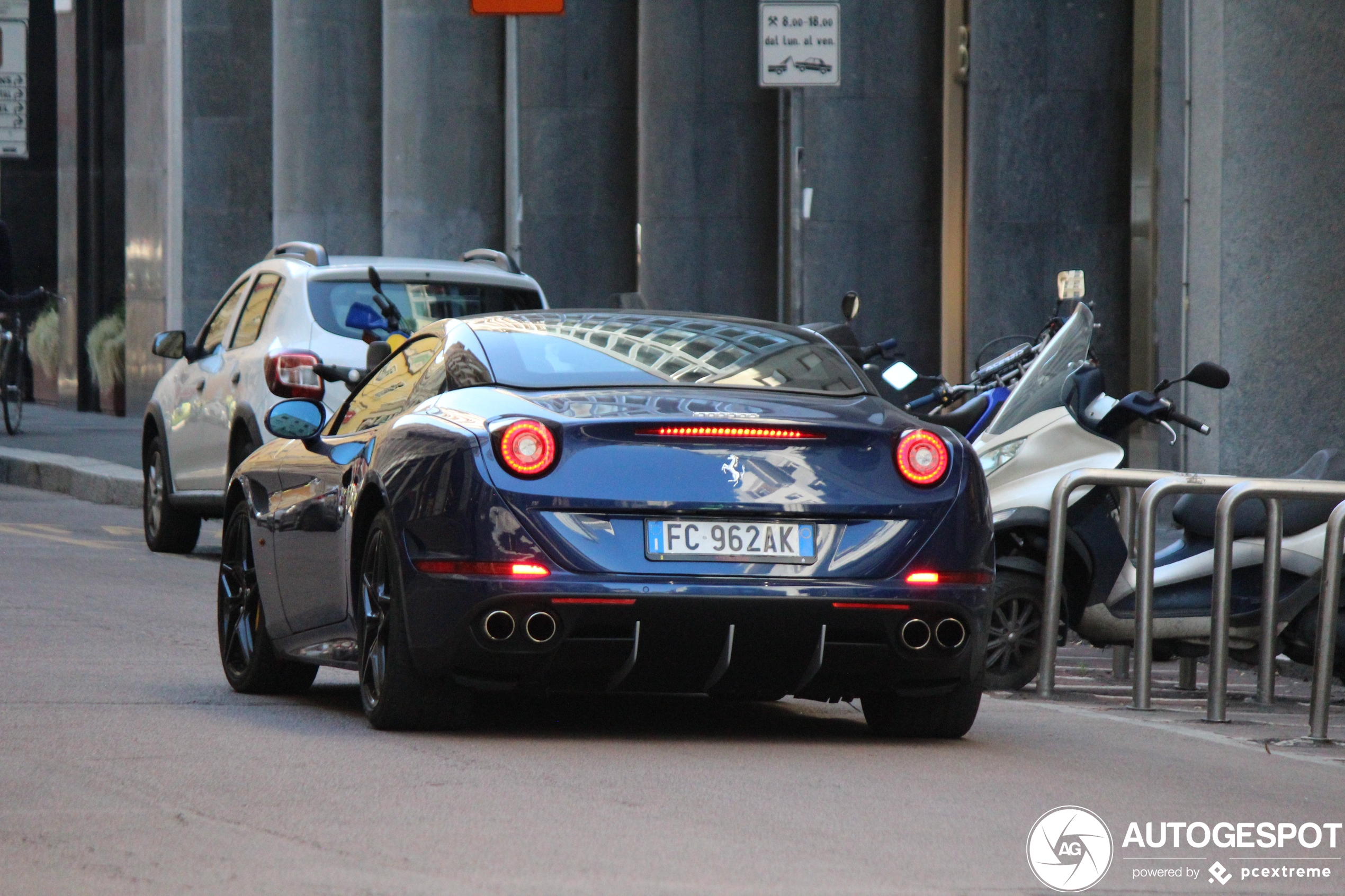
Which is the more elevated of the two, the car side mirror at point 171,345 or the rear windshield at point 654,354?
the rear windshield at point 654,354

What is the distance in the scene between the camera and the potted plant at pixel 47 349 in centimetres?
3300

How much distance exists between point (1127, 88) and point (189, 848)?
1274 cm

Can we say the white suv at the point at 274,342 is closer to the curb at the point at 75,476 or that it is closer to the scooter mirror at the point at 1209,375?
the curb at the point at 75,476

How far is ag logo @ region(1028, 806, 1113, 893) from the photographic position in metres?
5.37

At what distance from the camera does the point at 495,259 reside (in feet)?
47.9

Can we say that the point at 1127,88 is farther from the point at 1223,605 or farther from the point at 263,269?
the point at 1223,605

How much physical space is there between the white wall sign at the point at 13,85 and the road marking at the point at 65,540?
927 cm

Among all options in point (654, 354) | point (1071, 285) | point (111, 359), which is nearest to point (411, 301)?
point (1071, 285)

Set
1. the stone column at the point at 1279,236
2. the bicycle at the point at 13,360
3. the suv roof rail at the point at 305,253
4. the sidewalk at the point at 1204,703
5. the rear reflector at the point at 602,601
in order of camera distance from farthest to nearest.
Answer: the bicycle at the point at 13,360, the suv roof rail at the point at 305,253, the stone column at the point at 1279,236, the sidewalk at the point at 1204,703, the rear reflector at the point at 602,601

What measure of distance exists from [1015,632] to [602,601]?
3.03 metres

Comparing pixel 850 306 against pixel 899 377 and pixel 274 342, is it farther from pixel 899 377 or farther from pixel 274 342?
pixel 274 342

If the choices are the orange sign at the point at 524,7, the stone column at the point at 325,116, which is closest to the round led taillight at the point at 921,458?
the orange sign at the point at 524,7

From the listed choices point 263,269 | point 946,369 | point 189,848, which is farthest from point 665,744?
point 946,369

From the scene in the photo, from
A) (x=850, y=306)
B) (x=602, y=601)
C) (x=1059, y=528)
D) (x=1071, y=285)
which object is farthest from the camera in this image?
(x=850, y=306)
